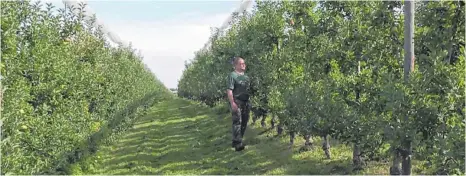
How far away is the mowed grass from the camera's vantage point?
472 inches

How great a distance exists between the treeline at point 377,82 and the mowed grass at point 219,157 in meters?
0.96

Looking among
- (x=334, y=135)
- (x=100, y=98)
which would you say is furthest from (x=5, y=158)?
(x=100, y=98)

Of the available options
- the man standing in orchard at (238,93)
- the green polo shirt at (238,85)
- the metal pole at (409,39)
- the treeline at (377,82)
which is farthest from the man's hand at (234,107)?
the metal pole at (409,39)

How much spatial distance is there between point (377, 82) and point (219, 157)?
647cm

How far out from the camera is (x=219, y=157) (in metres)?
14.3

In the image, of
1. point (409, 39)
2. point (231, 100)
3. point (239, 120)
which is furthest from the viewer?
point (239, 120)

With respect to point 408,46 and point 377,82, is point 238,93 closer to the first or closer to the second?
point 377,82

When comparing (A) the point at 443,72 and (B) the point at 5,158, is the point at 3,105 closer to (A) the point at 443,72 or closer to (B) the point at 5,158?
(B) the point at 5,158

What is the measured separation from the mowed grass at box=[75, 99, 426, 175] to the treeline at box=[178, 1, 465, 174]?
0.96 metres

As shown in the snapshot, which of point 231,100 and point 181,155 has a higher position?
point 231,100

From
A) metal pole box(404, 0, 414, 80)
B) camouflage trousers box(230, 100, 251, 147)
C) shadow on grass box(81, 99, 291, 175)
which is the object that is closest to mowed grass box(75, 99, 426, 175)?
shadow on grass box(81, 99, 291, 175)

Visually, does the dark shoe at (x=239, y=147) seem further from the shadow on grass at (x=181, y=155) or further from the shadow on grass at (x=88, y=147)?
the shadow on grass at (x=88, y=147)

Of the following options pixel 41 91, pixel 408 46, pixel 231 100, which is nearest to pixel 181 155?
pixel 231 100

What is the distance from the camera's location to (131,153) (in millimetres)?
16562
